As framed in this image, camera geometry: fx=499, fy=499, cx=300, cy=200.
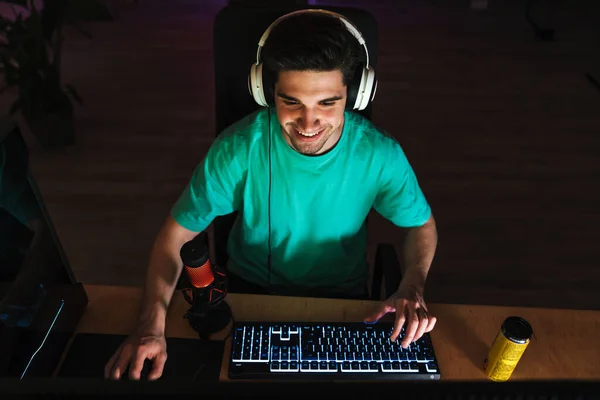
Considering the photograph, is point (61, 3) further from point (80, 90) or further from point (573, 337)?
point (573, 337)

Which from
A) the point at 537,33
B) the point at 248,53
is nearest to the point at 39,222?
the point at 248,53

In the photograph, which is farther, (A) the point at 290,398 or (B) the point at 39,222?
(B) the point at 39,222

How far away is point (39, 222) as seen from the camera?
84cm

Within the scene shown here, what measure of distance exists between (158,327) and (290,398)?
2.26 ft

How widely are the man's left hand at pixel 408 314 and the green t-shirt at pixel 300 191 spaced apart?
0.78ft

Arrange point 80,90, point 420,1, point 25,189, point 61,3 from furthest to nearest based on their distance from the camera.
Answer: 1. point 420,1
2. point 80,90
3. point 61,3
4. point 25,189

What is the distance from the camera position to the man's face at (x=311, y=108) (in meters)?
1.07

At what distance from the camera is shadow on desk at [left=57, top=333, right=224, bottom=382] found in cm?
94

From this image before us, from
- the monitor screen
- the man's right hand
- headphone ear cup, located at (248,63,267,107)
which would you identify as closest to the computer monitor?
the monitor screen

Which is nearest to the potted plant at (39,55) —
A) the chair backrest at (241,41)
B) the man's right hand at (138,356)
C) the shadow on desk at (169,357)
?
the chair backrest at (241,41)

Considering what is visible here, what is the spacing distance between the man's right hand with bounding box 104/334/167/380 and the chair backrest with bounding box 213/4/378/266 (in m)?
0.58

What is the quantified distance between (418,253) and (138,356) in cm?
66

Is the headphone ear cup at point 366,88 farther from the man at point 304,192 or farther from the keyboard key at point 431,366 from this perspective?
the keyboard key at point 431,366

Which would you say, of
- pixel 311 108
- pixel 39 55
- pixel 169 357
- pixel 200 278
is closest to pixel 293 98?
pixel 311 108
